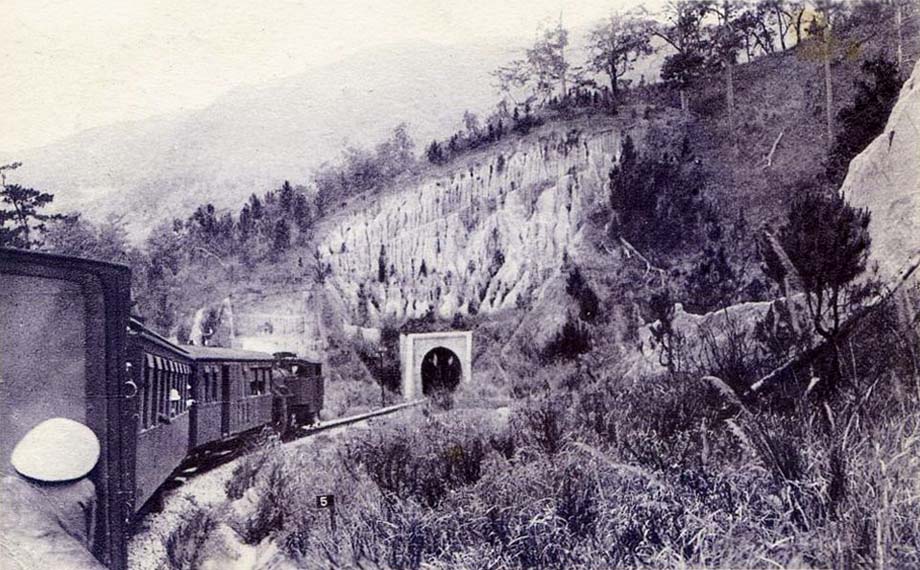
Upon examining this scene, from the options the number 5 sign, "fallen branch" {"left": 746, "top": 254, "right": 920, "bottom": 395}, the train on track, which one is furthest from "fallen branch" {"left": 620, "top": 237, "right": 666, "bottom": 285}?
the train on track

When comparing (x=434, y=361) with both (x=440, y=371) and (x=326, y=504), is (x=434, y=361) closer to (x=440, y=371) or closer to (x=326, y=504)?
(x=440, y=371)

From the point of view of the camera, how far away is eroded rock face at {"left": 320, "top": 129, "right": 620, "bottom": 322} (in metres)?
5.00

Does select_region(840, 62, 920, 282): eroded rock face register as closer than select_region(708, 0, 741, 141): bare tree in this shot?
Yes

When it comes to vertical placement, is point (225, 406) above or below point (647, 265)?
below

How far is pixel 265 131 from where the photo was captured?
486 cm

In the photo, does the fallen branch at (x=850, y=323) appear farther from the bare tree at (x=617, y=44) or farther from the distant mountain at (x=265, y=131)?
the distant mountain at (x=265, y=131)

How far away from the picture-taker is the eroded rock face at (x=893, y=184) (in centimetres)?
502

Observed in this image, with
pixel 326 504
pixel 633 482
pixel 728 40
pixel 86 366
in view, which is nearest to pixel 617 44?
pixel 728 40

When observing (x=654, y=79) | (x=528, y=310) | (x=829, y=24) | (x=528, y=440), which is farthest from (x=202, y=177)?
(x=829, y=24)

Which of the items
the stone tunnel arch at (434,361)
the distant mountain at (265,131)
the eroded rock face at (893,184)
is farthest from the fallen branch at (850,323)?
the distant mountain at (265,131)

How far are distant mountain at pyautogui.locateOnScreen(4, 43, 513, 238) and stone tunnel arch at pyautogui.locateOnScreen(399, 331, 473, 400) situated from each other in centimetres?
131

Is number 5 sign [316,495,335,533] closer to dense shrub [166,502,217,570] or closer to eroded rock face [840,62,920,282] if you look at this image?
dense shrub [166,502,217,570]

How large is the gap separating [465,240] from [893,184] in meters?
2.83

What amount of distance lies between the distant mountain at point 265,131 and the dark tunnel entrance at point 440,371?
1.42 meters
